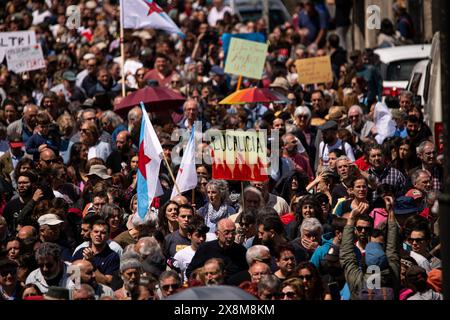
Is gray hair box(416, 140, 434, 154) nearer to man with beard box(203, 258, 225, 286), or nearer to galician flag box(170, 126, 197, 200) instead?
galician flag box(170, 126, 197, 200)

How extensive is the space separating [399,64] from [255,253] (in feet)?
40.2

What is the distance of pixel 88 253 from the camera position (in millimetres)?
12828

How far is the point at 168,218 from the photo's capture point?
13.8 m

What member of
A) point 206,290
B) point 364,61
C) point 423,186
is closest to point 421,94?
point 364,61

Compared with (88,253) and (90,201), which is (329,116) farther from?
(88,253)

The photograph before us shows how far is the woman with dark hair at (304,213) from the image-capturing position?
13.4 meters

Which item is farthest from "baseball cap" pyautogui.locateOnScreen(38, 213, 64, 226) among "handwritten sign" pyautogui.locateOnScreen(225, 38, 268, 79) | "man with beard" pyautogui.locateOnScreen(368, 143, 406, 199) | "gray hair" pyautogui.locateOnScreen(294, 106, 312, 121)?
"handwritten sign" pyautogui.locateOnScreen(225, 38, 268, 79)

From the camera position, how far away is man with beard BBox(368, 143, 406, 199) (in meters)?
15.4

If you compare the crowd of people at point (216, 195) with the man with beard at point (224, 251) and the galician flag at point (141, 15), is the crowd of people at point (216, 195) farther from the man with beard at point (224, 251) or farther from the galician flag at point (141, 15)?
the galician flag at point (141, 15)

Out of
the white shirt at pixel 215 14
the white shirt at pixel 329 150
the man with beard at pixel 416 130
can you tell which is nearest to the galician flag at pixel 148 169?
the white shirt at pixel 329 150

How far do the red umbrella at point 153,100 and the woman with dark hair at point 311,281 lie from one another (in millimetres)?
8158

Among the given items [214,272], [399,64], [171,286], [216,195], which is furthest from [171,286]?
[399,64]

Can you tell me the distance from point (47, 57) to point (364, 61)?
5.73 meters

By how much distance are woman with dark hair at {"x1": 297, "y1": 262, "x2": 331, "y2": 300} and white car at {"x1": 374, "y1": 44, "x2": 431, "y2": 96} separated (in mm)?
12414
